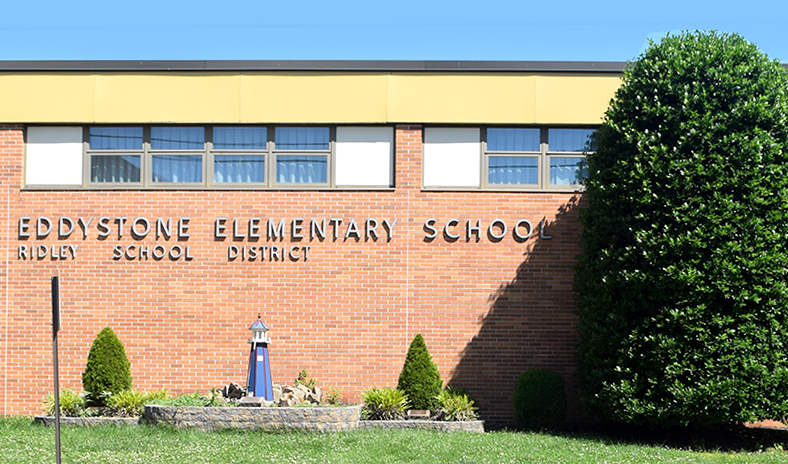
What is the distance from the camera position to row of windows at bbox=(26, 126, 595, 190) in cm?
1433

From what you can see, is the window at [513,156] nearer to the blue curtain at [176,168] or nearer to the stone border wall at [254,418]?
the stone border wall at [254,418]

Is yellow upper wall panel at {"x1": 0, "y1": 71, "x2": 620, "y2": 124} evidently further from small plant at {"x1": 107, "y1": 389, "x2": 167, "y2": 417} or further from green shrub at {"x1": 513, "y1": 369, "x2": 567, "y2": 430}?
small plant at {"x1": 107, "y1": 389, "x2": 167, "y2": 417}

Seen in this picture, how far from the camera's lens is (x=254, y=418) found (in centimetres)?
1208

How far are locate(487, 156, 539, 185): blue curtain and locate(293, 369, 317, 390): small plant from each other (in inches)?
182

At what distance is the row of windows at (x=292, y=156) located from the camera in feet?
47.0

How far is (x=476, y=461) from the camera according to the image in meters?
10.3

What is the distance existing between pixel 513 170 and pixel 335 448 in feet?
19.7

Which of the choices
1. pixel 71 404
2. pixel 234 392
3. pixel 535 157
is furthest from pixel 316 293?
pixel 535 157

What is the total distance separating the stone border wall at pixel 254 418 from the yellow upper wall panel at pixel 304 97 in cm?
511

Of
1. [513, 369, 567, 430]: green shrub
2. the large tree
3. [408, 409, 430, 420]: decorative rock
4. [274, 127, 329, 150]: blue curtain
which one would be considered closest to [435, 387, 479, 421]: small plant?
[408, 409, 430, 420]: decorative rock

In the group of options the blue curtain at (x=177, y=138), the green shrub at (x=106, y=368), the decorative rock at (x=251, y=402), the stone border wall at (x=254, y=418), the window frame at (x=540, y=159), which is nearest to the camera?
the stone border wall at (x=254, y=418)

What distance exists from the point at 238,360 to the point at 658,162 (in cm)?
767

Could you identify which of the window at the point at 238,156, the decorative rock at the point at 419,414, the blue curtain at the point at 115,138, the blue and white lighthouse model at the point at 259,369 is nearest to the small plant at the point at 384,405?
the decorative rock at the point at 419,414

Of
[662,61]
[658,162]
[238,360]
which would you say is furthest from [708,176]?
[238,360]
